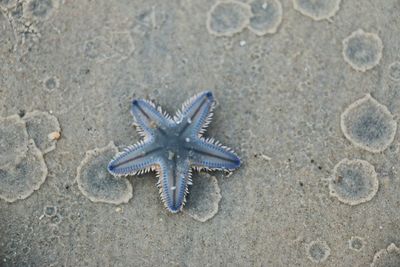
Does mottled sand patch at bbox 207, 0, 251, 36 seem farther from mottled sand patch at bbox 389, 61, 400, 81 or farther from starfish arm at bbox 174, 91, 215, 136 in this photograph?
mottled sand patch at bbox 389, 61, 400, 81

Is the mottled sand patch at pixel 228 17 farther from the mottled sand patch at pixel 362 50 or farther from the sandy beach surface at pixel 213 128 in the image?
the mottled sand patch at pixel 362 50

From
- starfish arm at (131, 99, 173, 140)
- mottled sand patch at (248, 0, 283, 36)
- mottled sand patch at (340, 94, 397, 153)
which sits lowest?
starfish arm at (131, 99, 173, 140)

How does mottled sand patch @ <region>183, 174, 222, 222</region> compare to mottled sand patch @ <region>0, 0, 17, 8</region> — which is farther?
mottled sand patch @ <region>0, 0, 17, 8</region>

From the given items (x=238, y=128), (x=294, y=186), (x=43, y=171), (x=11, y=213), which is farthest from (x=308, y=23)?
(x=11, y=213)

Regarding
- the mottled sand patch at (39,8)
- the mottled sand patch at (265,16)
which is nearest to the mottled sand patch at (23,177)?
the mottled sand patch at (39,8)

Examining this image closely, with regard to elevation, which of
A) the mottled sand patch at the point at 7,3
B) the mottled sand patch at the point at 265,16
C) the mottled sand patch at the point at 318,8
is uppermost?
the mottled sand patch at the point at 318,8

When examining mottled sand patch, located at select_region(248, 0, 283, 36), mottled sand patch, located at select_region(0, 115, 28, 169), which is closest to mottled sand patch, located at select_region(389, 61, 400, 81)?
mottled sand patch, located at select_region(248, 0, 283, 36)

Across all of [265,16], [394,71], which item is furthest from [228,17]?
[394,71]
